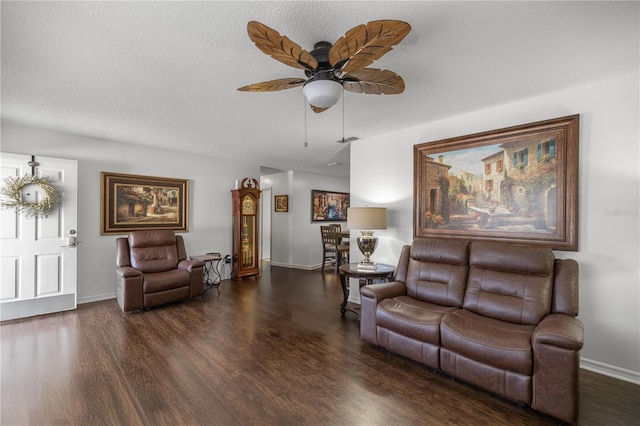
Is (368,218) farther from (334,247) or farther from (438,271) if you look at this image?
(334,247)

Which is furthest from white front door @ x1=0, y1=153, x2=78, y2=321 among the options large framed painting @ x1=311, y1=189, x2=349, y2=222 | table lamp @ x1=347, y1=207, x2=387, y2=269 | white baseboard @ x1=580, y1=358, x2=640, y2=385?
white baseboard @ x1=580, y1=358, x2=640, y2=385

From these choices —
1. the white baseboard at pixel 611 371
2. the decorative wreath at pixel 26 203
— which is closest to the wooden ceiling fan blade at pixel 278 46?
the white baseboard at pixel 611 371

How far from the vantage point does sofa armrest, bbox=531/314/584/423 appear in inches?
69.9

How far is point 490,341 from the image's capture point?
6.73ft

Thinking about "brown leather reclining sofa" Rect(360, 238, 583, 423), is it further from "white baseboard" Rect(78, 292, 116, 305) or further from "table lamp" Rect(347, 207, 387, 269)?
"white baseboard" Rect(78, 292, 116, 305)

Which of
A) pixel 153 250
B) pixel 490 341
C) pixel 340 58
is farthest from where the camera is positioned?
pixel 153 250

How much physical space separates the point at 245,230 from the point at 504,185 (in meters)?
4.53

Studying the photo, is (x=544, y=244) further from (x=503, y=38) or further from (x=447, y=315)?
(x=503, y=38)

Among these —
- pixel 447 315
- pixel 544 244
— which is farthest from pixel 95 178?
pixel 544 244

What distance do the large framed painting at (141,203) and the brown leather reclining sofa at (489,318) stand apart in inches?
150

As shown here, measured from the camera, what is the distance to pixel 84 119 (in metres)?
3.46

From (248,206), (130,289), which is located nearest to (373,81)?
(130,289)

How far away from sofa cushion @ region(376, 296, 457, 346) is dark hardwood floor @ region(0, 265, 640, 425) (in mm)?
305

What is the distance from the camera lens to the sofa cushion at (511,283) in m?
2.35
